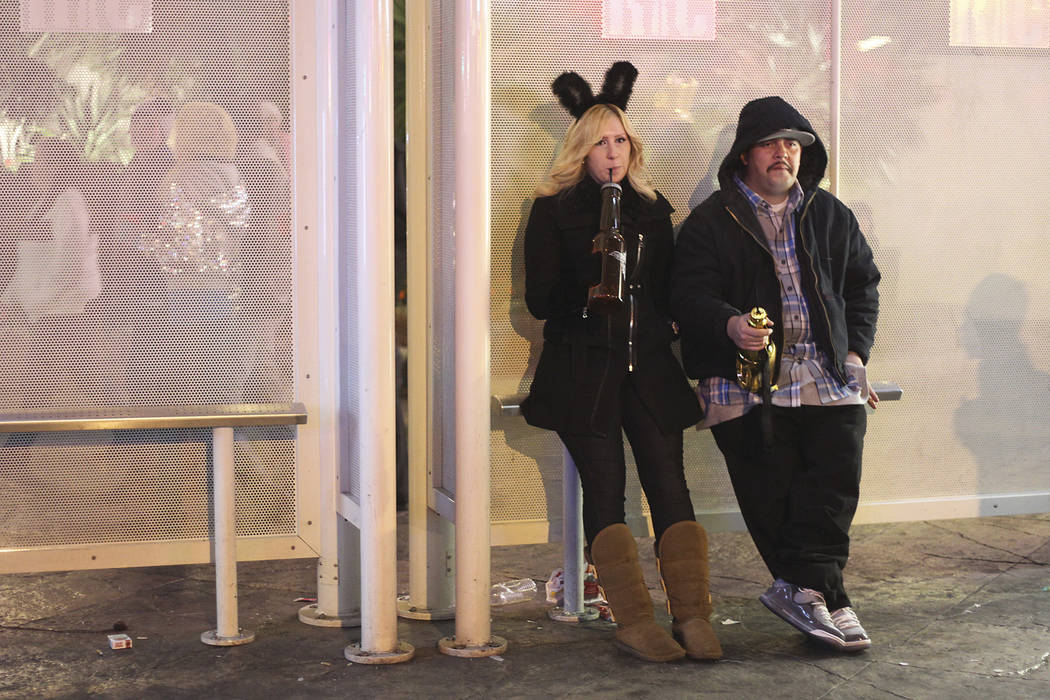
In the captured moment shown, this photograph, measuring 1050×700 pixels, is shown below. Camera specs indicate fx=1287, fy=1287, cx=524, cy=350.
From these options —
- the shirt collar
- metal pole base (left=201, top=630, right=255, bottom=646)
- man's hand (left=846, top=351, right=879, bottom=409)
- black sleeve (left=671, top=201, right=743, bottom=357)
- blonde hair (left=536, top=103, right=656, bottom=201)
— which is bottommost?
metal pole base (left=201, top=630, right=255, bottom=646)

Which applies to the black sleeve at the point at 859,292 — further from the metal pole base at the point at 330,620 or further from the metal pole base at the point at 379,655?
the metal pole base at the point at 330,620

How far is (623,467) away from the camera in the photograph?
429 cm

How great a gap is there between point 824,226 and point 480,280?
4.10 feet

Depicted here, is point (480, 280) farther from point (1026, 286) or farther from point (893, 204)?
point (1026, 286)

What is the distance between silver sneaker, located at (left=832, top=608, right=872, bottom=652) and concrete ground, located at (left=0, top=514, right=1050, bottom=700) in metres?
0.04

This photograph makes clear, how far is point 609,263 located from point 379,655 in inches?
56.7

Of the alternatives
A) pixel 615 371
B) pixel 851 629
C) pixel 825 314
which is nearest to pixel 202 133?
pixel 615 371

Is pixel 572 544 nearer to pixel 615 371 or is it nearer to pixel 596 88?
pixel 615 371

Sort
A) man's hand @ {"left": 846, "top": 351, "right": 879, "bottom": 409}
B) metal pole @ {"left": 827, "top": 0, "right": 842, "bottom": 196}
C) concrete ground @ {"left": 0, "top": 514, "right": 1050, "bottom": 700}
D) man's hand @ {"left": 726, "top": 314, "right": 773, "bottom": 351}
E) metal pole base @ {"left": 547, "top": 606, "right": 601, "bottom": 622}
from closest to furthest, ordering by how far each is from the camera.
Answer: concrete ground @ {"left": 0, "top": 514, "right": 1050, "bottom": 700}, man's hand @ {"left": 726, "top": 314, "right": 773, "bottom": 351}, man's hand @ {"left": 846, "top": 351, "right": 879, "bottom": 409}, metal pole base @ {"left": 547, "top": 606, "right": 601, "bottom": 622}, metal pole @ {"left": 827, "top": 0, "right": 842, "bottom": 196}

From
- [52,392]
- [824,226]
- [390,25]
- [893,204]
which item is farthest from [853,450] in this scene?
[52,392]

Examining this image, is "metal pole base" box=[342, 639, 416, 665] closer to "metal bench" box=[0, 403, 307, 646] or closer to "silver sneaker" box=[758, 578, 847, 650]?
"metal bench" box=[0, 403, 307, 646]

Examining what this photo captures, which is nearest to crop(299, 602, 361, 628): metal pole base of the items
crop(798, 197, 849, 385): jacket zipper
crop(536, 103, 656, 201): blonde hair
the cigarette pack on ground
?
the cigarette pack on ground

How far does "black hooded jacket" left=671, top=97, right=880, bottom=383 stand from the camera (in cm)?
432

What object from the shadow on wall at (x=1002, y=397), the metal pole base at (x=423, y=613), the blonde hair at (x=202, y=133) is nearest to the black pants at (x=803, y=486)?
the shadow on wall at (x=1002, y=397)
